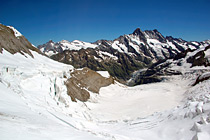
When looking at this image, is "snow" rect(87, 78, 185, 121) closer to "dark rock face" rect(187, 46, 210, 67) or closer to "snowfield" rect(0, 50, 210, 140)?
Answer: "snowfield" rect(0, 50, 210, 140)

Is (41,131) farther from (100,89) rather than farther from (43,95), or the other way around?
(100,89)

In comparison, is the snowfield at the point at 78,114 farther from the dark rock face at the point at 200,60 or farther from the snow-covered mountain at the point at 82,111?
the dark rock face at the point at 200,60

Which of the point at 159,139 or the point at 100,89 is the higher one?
the point at 100,89

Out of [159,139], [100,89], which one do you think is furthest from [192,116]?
[100,89]

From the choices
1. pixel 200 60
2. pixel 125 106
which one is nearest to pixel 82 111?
pixel 125 106

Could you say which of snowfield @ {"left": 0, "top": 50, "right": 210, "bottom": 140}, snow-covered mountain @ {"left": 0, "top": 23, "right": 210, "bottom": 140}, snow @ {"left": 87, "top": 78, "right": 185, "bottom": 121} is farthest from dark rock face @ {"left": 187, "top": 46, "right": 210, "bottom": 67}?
snowfield @ {"left": 0, "top": 50, "right": 210, "bottom": 140}

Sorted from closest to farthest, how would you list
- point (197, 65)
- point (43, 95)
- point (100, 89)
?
point (43, 95)
point (100, 89)
point (197, 65)

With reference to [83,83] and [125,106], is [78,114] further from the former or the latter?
[83,83]
